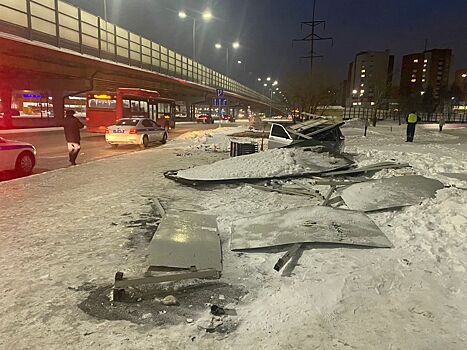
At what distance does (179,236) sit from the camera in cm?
482

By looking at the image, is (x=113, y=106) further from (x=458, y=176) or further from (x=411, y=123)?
(x=458, y=176)

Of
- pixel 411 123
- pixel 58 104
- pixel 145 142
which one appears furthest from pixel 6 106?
pixel 411 123

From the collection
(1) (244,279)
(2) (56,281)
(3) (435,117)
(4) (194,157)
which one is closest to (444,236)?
(1) (244,279)

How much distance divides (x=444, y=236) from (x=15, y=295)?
5077mm

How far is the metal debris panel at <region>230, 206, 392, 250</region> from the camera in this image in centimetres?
467

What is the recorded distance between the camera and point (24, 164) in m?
10.4

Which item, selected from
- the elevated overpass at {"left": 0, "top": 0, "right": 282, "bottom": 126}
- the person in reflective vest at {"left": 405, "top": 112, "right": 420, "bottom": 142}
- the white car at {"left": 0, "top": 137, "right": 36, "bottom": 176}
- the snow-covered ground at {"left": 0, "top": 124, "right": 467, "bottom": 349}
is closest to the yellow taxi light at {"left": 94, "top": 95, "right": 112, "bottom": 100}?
the elevated overpass at {"left": 0, "top": 0, "right": 282, "bottom": 126}

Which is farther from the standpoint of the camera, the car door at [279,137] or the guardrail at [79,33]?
the guardrail at [79,33]

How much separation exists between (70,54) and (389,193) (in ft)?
86.6

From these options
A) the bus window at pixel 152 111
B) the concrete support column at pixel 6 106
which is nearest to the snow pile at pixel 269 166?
the bus window at pixel 152 111

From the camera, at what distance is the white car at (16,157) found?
9.70m

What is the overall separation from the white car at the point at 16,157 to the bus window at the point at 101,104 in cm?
1360

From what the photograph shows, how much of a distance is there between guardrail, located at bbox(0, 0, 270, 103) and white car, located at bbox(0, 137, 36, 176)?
1589 centimetres

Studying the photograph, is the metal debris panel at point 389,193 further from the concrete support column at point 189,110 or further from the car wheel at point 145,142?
the concrete support column at point 189,110
